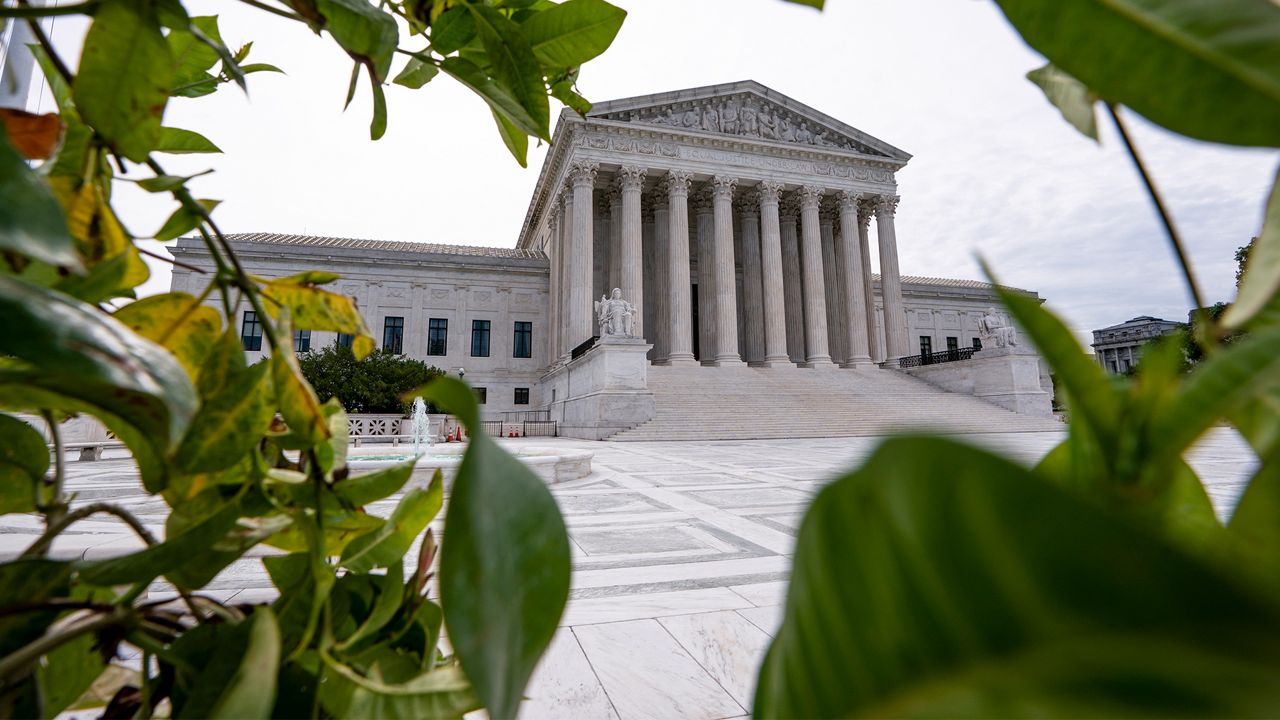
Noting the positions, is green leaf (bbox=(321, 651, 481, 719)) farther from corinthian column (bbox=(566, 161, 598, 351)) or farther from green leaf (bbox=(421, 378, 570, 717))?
corinthian column (bbox=(566, 161, 598, 351))

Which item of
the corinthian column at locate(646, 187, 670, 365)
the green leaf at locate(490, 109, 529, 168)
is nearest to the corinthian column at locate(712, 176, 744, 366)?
the corinthian column at locate(646, 187, 670, 365)

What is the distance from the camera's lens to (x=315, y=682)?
45cm

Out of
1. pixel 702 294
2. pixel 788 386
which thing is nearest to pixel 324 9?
pixel 788 386

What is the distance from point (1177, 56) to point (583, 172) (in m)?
21.9

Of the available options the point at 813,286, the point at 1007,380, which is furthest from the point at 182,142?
the point at 813,286

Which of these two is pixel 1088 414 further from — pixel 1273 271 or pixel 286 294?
pixel 286 294

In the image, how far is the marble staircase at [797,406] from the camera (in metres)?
15.1

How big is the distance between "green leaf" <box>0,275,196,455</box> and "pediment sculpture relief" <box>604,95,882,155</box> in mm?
23242

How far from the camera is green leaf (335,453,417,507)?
0.55 meters

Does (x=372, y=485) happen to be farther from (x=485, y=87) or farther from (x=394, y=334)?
(x=394, y=334)

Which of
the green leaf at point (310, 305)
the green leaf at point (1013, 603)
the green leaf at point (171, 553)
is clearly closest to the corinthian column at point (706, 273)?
the green leaf at point (310, 305)

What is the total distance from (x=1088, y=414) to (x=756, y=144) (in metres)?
24.4

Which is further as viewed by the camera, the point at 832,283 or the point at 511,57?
the point at 832,283

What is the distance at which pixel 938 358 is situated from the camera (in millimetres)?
20984
